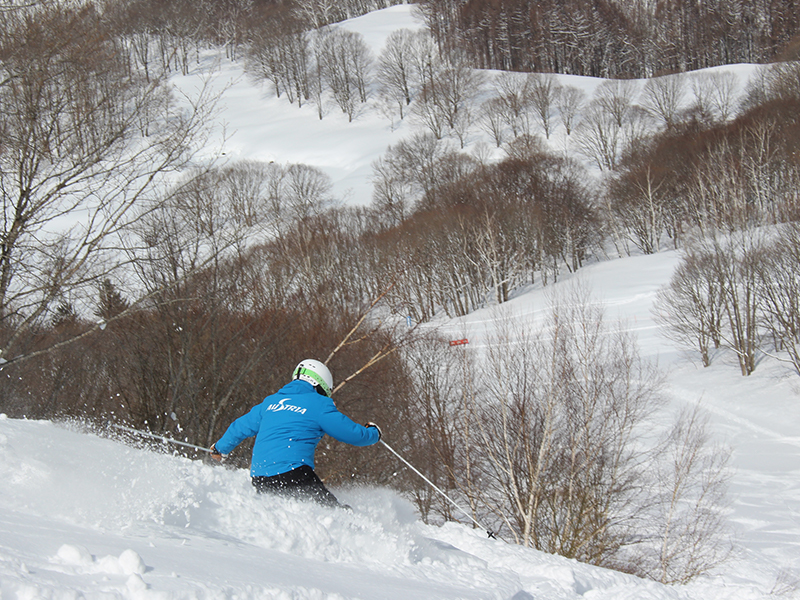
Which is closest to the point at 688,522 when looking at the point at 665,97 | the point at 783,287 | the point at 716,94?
the point at 783,287

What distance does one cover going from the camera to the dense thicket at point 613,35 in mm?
88812

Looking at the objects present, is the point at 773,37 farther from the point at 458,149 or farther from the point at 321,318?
the point at 321,318

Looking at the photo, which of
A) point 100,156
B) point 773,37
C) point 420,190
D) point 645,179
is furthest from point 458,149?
point 100,156

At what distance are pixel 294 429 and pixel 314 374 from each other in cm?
55

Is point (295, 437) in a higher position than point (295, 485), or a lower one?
higher

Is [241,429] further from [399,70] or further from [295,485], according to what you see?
[399,70]

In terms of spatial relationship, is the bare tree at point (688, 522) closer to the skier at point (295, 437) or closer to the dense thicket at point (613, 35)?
the skier at point (295, 437)

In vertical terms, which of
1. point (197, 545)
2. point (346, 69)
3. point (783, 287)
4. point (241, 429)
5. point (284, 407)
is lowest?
point (783, 287)

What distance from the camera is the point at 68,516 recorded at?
11.9 feet

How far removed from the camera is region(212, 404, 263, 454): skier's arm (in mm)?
5406

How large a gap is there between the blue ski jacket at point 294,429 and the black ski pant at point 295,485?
44mm

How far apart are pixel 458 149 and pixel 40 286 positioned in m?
69.3

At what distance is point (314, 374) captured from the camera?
541cm

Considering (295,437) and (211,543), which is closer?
(211,543)
